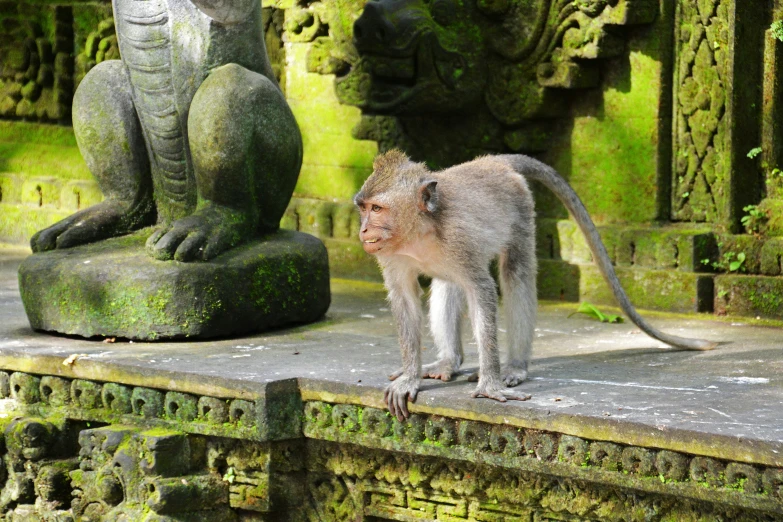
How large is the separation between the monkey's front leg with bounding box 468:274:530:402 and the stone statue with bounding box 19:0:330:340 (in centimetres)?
196

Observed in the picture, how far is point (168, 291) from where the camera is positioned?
736cm

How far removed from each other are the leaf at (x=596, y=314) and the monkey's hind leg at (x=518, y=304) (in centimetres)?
193

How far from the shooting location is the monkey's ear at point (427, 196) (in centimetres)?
580

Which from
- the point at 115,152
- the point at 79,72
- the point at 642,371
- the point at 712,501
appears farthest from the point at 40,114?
the point at 712,501

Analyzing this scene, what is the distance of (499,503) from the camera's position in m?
6.14

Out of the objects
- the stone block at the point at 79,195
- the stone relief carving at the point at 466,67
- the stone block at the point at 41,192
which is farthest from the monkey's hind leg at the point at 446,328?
the stone block at the point at 41,192

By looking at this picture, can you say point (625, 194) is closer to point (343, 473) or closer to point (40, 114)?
point (343, 473)

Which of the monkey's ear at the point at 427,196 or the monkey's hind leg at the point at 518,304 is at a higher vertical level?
the monkey's ear at the point at 427,196

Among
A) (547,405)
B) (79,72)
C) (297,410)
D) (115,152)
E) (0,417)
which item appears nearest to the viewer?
(547,405)

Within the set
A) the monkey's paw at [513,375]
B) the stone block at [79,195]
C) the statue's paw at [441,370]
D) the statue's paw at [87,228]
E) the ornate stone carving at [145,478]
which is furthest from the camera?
the stone block at [79,195]

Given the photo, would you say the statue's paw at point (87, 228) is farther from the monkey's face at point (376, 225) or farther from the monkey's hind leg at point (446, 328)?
the monkey's face at point (376, 225)

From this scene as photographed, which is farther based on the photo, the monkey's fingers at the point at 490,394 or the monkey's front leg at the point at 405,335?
the monkey's front leg at the point at 405,335

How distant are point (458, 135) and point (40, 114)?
14.0 feet

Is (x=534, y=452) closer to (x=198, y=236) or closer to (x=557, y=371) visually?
(x=557, y=371)
